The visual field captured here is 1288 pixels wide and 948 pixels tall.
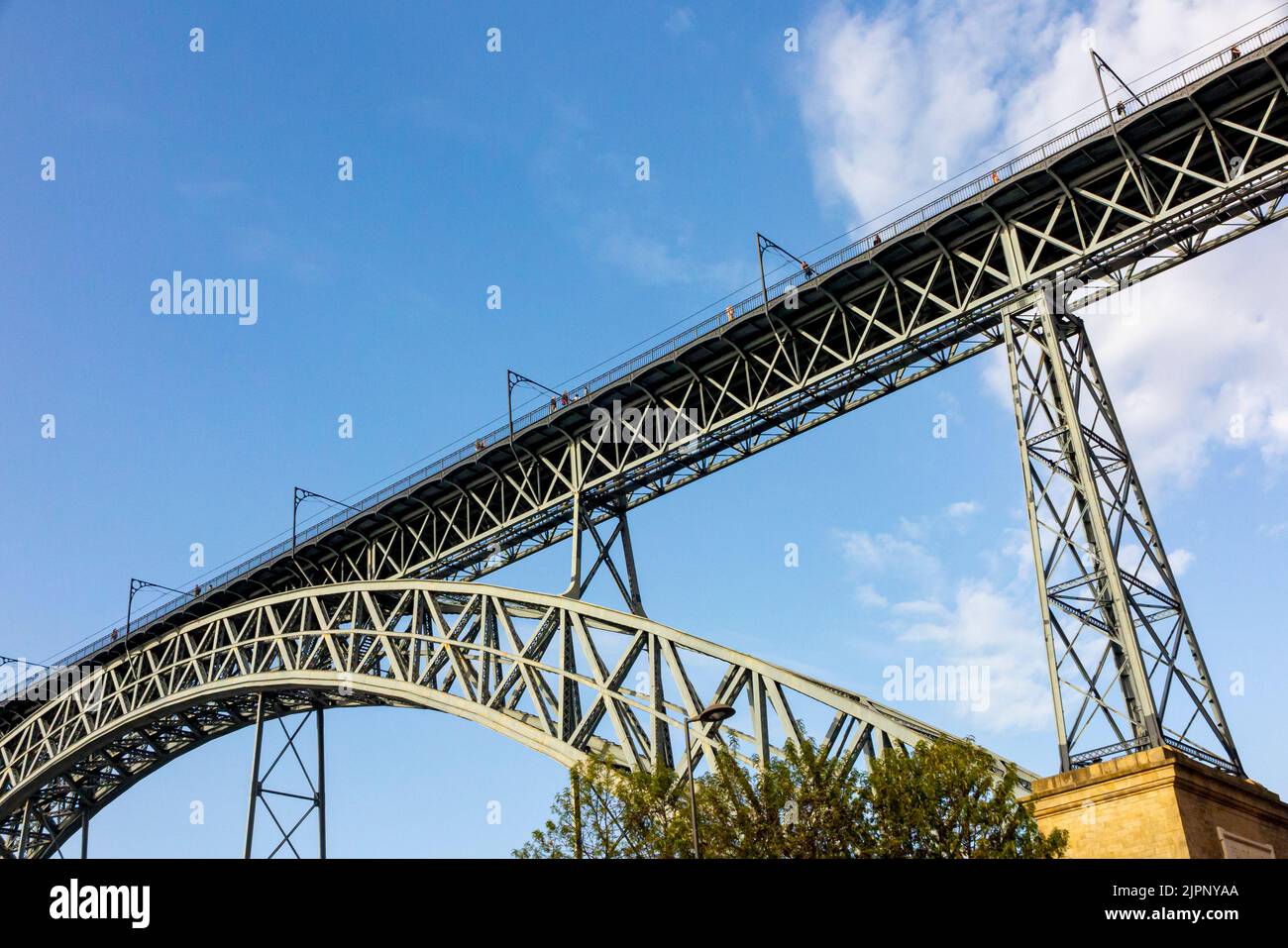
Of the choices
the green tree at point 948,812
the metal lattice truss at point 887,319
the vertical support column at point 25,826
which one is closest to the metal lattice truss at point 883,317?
the metal lattice truss at point 887,319

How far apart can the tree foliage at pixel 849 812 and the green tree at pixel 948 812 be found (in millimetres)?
19

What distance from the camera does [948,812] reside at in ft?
78.5

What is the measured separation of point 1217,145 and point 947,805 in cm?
1623

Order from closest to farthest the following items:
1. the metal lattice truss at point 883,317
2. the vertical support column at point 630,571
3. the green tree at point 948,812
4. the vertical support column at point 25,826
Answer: the green tree at point 948,812, the metal lattice truss at point 883,317, the vertical support column at point 630,571, the vertical support column at point 25,826

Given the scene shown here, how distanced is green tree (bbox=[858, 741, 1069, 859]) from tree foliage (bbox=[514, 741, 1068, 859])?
19mm

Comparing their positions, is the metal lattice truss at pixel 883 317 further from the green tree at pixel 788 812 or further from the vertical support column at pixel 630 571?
the green tree at pixel 788 812

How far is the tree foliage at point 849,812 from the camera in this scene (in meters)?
23.7

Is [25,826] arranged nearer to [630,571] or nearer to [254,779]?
[254,779]

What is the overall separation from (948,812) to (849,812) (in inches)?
74.0

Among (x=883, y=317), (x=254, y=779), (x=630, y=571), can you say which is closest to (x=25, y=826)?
(x=254, y=779)
